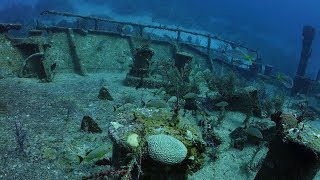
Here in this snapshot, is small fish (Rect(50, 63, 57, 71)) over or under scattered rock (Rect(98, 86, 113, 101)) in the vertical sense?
over

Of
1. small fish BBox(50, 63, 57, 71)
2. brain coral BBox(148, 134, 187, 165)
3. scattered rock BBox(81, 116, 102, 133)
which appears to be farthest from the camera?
small fish BBox(50, 63, 57, 71)

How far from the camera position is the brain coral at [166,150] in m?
3.78

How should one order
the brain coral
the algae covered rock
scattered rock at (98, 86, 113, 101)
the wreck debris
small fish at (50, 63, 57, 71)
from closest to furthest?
the brain coral < the algae covered rock < scattered rock at (98, 86, 113, 101) < the wreck debris < small fish at (50, 63, 57, 71)

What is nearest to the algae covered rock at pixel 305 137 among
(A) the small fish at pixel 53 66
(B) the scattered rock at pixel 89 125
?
(B) the scattered rock at pixel 89 125

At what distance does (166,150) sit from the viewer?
12.5 feet

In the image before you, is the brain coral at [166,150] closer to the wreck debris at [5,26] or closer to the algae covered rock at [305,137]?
the algae covered rock at [305,137]

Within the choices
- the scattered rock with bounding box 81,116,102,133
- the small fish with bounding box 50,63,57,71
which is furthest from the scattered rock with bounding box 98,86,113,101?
the small fish with bounding box 50,63,57,71

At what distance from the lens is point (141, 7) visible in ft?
153

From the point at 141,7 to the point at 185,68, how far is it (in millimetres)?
36835

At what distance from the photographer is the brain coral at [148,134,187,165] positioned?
3.78 m

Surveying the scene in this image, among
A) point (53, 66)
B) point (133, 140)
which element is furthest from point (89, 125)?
point (53, 66)

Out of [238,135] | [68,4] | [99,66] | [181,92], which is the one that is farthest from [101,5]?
[238,135]

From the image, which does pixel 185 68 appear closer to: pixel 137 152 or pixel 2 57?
pixel 2 57

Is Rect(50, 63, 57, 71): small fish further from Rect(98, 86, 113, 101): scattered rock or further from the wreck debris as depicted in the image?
Rect(98, 86, 113, 101): scattered rock
